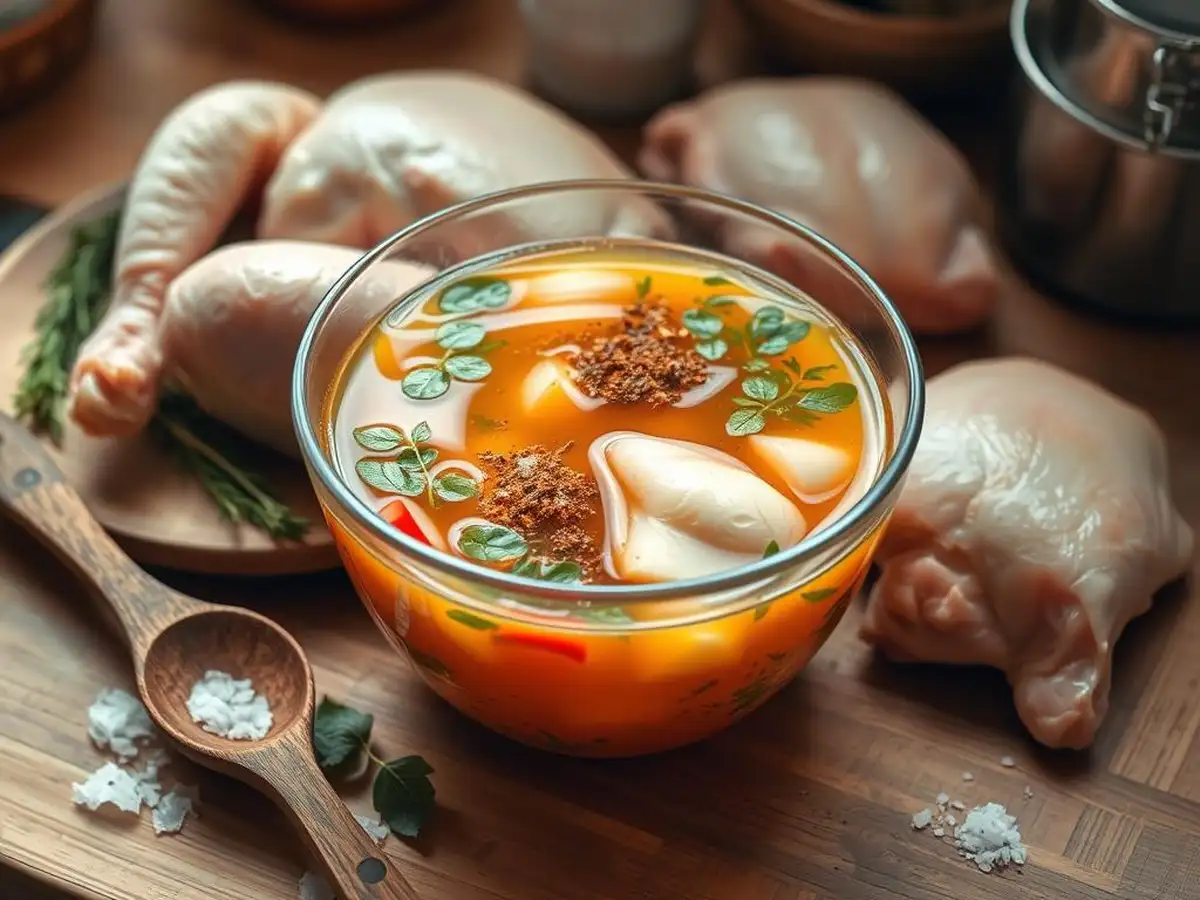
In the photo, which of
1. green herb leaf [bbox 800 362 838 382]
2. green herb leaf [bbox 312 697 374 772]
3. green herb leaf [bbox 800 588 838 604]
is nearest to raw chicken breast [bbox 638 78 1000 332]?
green herb leaf [bbox 800 362 838 382]

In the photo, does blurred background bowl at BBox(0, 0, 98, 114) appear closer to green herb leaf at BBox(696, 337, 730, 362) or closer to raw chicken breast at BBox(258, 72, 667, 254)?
raw chicken breast at BBox(258, 72, 667, 254)

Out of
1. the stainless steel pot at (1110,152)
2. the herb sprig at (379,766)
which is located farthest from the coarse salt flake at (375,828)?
the stainless steel pot at (1110,152)

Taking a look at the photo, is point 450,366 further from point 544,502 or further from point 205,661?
point 205,661

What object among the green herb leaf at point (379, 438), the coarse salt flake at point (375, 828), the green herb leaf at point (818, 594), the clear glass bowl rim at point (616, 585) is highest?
the clear glass bowl rim at point (616, 585)

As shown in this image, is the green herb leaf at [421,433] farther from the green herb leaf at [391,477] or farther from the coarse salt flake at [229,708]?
the coarse salt flake at [229,708]

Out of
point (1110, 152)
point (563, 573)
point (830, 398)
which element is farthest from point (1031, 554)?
point (1110, 152)

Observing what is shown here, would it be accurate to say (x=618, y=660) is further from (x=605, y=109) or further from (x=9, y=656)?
(x=605, y=109)
